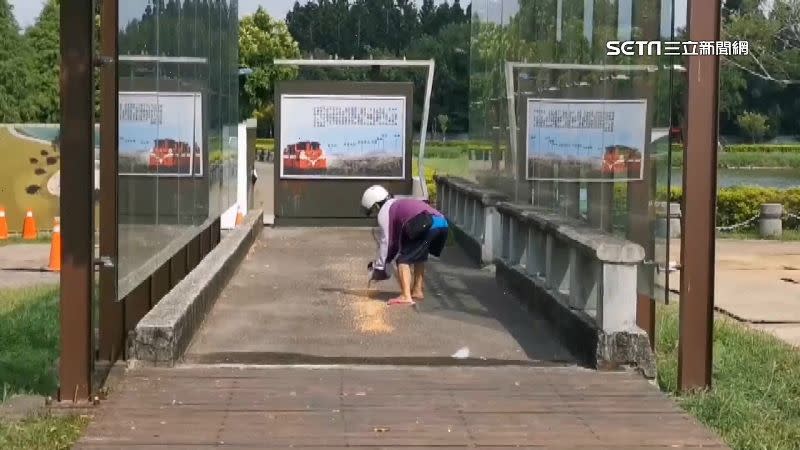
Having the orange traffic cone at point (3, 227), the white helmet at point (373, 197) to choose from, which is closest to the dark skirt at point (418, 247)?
the white helmet at point (373, 197)

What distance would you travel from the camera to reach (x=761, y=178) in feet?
122

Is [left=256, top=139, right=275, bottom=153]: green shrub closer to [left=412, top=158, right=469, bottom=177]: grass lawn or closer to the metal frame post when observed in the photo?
[left=412, top=158, right=469, bottom=177]: grass lawn

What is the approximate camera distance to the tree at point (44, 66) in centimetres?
5969

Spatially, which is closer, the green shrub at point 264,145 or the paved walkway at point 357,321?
the paved walkway at point 357,321

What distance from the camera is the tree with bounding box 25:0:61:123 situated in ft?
196

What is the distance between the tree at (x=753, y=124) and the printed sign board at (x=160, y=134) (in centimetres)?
4053

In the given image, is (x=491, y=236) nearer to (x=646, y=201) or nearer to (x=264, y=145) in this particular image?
(x=646, y=201)

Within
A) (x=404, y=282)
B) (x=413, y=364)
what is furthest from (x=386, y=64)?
(x=413, y=364)

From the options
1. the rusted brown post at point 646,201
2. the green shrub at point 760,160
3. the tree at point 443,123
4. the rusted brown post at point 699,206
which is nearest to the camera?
the rusted brown post at point 699,206

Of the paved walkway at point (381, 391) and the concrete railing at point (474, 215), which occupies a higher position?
the concrete railing at point (474, 215)

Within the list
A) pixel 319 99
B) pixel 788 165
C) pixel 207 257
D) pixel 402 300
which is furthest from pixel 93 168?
pixel 788 165

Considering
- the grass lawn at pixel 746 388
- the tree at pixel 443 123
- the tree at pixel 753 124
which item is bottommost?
the grass lawn at pixel 746 388

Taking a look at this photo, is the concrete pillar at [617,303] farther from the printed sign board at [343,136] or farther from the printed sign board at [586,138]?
the printed sign board at [343,136]

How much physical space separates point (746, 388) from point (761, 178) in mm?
29778
